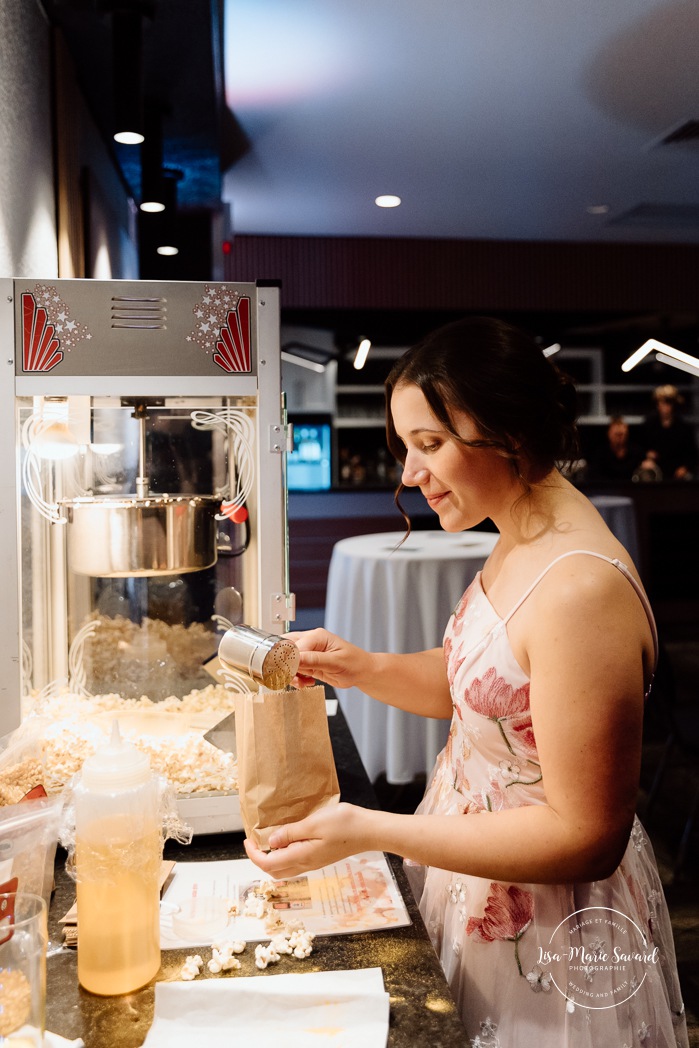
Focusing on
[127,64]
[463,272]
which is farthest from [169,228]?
[463,272]

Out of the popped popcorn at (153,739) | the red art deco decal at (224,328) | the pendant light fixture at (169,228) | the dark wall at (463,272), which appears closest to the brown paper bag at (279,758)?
the popped popcorn at (153,739)

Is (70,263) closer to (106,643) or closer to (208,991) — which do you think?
(106,643)

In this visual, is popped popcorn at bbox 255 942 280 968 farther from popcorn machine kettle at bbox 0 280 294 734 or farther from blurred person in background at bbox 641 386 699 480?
blurred person in background at bbox 641 386 699 480

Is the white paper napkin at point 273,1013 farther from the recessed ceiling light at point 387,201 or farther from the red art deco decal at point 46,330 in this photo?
the recessed ceiling light at point 387,201

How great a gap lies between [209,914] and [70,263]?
2.19 metres

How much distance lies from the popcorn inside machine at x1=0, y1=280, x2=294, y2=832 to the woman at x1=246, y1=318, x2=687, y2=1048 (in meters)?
0.24

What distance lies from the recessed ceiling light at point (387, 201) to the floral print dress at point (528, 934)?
4.99 m

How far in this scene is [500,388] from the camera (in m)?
0.98

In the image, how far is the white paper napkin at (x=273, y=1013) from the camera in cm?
73

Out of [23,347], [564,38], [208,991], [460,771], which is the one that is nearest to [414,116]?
[564,38]

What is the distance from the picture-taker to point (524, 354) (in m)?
1.00

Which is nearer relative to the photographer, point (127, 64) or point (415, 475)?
point (415, 475)

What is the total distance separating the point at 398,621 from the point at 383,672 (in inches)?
74.9

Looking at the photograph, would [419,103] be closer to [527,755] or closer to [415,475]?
[415,475]
